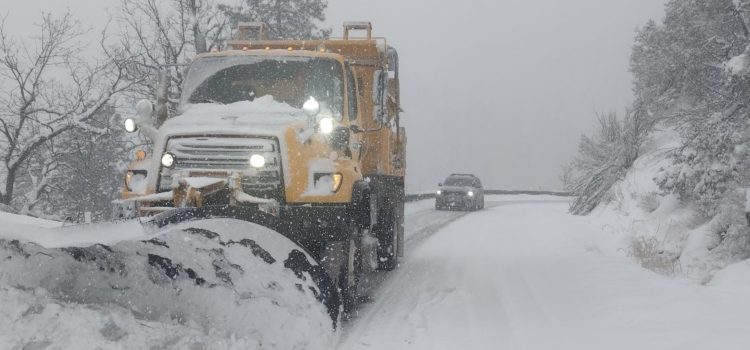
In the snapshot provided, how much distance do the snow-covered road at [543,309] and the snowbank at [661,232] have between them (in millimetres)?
3904

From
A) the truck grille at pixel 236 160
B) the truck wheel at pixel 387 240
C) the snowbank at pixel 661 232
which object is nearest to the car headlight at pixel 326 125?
the truck grille at pixel 236 160

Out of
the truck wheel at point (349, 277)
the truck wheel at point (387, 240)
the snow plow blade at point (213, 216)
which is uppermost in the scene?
the snow plow blade at point (213, 216)

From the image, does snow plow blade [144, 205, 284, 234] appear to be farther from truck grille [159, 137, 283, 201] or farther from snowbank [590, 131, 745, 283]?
snowbank [590, 131, 745, 283]

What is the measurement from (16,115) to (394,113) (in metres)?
15.3

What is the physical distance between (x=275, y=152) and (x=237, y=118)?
588 millimetres

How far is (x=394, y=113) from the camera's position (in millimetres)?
9461

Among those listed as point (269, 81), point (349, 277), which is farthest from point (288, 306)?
point (269, 81)

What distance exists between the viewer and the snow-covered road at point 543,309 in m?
4.84

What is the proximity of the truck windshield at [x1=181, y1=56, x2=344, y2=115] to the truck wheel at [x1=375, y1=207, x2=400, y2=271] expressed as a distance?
259 centimetres

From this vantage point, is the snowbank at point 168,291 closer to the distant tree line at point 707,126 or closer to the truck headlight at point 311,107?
the truck headlight at point 311,107

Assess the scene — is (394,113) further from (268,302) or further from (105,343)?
(105,343)

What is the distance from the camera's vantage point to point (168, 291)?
3689 millimetres

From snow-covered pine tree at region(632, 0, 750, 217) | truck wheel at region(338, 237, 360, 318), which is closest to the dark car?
snow-covered pine tree at region(632, 0, 750, 217)

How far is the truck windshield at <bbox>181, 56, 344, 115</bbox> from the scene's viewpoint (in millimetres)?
6324
